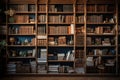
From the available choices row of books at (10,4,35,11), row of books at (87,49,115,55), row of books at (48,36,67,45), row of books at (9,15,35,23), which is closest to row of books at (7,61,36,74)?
row of books at (48,36,67,45)

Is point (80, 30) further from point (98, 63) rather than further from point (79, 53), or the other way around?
point (98, 63)

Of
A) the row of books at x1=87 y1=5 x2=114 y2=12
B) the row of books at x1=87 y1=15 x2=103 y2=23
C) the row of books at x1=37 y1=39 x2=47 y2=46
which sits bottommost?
the row of books at x1=37 y1=39 x2=47 y2=46

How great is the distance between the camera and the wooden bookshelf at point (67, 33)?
698 centimetres

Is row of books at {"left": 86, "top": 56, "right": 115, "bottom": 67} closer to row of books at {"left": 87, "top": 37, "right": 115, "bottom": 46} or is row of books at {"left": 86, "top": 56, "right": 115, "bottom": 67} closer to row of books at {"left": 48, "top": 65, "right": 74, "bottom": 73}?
row of books at {"left": 87, "top": 37, "right": 115, "bottom": 46}

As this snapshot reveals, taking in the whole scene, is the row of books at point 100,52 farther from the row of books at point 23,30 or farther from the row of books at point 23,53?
the row of books at point 23,30

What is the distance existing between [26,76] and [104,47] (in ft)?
8.79

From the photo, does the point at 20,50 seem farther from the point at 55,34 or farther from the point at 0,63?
the point at 55,34

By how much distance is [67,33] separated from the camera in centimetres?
703

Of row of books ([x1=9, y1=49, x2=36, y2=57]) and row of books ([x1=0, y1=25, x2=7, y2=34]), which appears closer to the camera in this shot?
row of books ([x1=0, y1=25, x2=7, y2=34])

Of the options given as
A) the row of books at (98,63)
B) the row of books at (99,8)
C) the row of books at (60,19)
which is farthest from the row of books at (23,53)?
the row of books at (99,8)

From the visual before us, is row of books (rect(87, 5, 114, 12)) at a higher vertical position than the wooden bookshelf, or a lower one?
higher

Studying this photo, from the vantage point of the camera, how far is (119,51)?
712 cm

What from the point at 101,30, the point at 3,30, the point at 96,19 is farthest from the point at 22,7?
the point at 101,30

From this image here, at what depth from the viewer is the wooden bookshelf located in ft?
22.9
